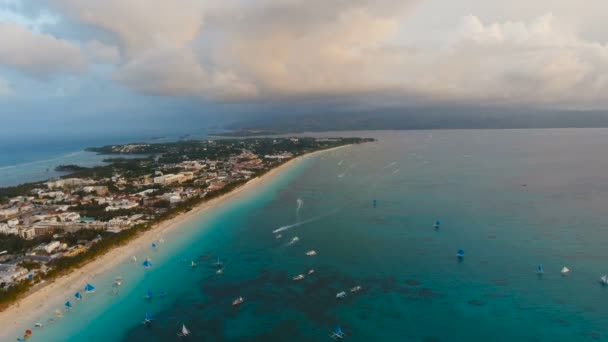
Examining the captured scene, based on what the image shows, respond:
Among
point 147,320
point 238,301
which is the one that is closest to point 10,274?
point 147,320

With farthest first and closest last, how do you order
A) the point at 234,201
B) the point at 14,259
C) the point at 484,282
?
1. the point at 234,201
2. the point at 14,259
3. the point at 484,282

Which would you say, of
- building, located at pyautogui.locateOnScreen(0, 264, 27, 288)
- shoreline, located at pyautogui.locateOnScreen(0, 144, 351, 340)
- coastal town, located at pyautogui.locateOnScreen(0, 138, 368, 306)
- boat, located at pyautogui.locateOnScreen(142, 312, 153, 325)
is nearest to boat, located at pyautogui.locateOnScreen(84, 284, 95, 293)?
shoreline, located at pyautogui.locateOnScreen(0, 144, 351, 340)

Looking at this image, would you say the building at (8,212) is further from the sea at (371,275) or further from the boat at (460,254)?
the boat at (460,254)

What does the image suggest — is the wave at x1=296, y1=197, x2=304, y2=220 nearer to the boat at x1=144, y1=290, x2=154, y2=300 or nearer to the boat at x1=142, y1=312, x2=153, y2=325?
the boat at x1=144, y1=290, x2=154, y2=300

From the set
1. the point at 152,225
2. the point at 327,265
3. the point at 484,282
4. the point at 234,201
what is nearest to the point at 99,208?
the point at 152,225

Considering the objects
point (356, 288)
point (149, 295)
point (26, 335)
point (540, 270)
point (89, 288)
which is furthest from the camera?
point (89, 288)

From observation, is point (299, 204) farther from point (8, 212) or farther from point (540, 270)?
point (8, 212)

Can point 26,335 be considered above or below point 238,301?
below

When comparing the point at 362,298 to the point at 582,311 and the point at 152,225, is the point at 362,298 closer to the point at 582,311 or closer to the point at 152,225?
the point at 582,311
